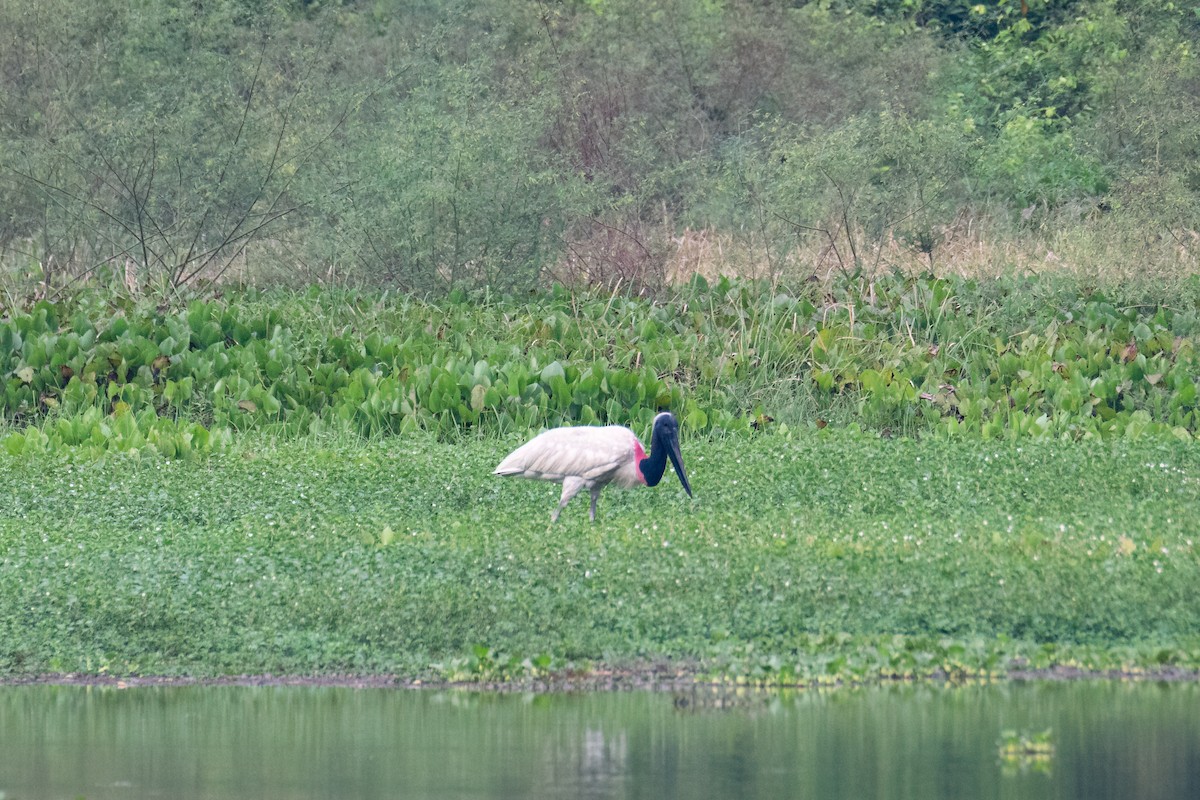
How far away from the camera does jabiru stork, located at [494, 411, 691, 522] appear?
10.5 meters

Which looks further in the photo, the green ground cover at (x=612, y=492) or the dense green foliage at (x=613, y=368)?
the dense green foliage at (x=613, y=368)

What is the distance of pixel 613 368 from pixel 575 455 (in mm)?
4996

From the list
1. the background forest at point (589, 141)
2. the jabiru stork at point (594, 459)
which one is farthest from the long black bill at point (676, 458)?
the background forest at point (589, 141)

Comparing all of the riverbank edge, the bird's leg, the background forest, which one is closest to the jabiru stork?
the bird's leg

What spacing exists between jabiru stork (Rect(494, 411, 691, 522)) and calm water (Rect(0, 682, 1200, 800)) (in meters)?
3.03

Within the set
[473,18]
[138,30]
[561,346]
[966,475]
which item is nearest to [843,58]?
[473,18]

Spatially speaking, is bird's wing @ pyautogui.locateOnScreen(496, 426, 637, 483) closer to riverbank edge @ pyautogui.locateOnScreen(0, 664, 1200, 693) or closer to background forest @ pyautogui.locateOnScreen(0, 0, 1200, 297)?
riverbank edge @ pyautogui.locateOnScreen(0, 664, 1200, 693)

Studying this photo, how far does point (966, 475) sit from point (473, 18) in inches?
889

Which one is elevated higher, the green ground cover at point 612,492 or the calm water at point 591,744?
the green ground cover at point 612,492

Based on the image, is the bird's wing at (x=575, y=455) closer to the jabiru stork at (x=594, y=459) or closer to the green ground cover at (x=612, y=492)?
the jabiru stork at (x=594, y=459)

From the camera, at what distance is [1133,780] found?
20.5 feet

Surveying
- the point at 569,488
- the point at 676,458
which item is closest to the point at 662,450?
the point at 676,458

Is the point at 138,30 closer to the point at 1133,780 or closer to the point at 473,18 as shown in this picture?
the point at 473,18

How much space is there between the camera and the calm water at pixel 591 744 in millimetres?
6148
